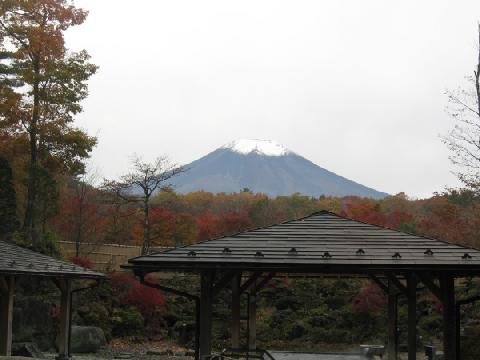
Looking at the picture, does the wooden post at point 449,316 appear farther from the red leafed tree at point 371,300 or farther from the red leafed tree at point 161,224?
the red leafed tree at point 161,224

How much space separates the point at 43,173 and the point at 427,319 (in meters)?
15.8

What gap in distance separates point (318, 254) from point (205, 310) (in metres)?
1.86

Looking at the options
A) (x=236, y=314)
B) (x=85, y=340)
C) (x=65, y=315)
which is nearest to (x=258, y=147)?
(x=85, y=340)

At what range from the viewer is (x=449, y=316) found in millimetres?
9523

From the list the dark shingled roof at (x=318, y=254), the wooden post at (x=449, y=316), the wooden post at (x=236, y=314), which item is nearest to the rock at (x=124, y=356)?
the wooden post at (x=236, y=314)

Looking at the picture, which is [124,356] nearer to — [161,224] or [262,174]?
[161,224]

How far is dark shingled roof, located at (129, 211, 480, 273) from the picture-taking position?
30.6 feet

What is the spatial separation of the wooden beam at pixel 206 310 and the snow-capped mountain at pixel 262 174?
10674 centimetres

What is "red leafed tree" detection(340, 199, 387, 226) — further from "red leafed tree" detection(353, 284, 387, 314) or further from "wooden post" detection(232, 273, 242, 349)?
"wooden post" detection(232, 273, 242, 349)

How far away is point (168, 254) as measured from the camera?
392 inches

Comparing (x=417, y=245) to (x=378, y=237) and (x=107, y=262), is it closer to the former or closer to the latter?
(x=378, y=237)

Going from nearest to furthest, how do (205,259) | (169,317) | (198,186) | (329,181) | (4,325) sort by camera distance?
(205,259), (4,325), (169,317), (198,186), (329,181)

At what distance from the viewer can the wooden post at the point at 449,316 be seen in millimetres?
9531

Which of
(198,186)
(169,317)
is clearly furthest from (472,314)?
(198,186)
